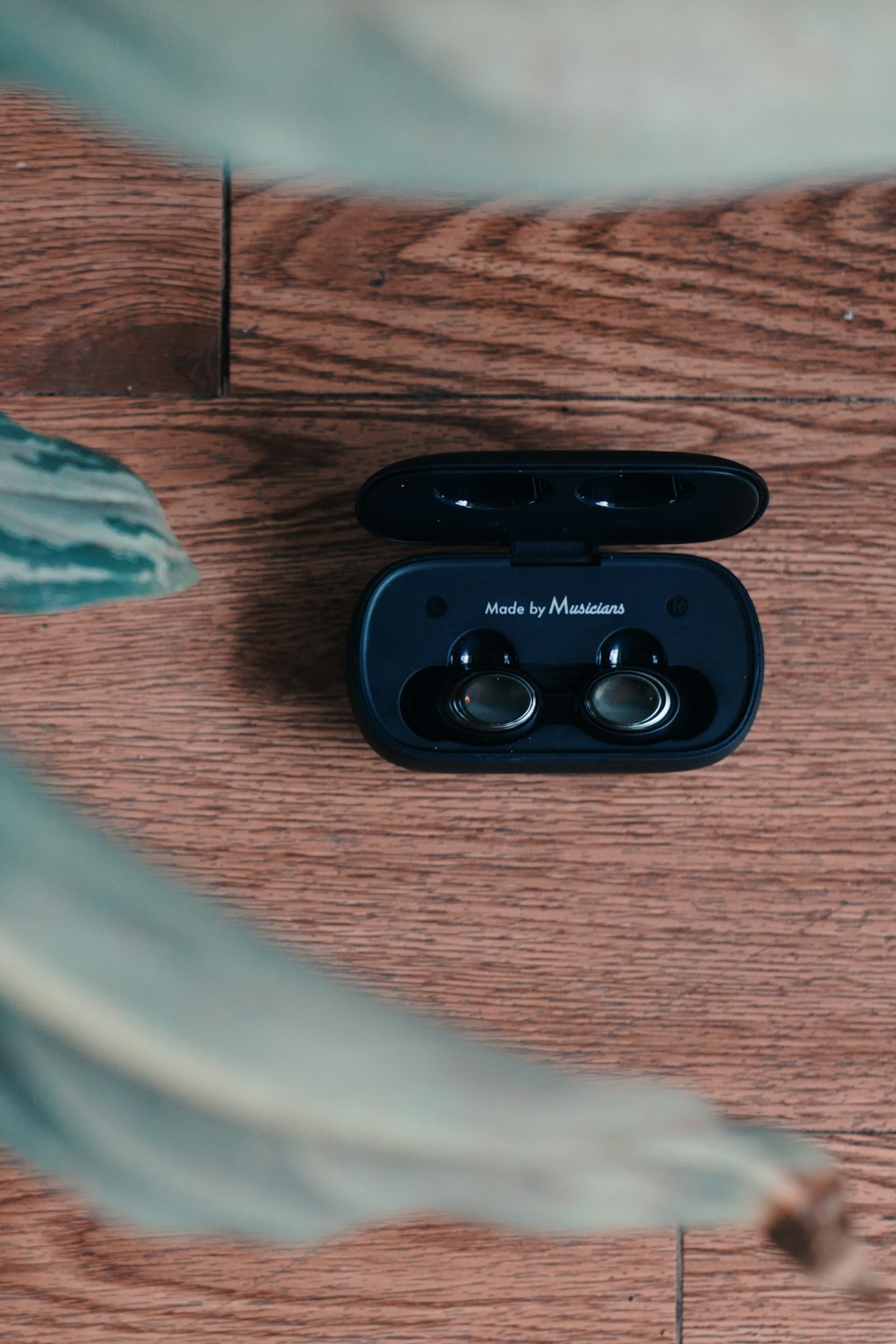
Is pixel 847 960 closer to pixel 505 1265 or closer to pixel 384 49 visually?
pixel 505 1265

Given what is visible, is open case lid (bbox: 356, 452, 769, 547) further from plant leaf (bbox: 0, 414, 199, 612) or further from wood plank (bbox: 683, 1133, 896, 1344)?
wood plank (bbox: 683, 1133, 896, 1344)

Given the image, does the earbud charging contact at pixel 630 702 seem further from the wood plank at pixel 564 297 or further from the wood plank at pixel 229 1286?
the wood plank at pixel 229 1286

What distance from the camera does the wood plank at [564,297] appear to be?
0.62 metres

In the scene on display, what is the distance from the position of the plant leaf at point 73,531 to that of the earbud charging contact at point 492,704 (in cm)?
16

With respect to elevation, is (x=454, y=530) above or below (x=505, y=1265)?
above

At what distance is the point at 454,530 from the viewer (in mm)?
592

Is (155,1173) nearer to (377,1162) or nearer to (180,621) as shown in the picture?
(377,1162)

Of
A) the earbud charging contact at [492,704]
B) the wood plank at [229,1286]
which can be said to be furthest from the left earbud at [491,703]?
the wood plank at [229,1286]

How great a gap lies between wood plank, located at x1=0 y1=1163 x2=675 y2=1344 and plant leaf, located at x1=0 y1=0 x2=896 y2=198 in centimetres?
57

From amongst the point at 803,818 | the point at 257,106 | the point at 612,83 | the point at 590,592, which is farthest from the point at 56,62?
the point at 803,818

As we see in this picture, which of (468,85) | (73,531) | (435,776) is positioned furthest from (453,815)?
(468,85)

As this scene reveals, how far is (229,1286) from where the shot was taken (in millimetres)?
602

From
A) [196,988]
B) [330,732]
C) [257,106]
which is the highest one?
[257,106]

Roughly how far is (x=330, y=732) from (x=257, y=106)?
0.34 metres
